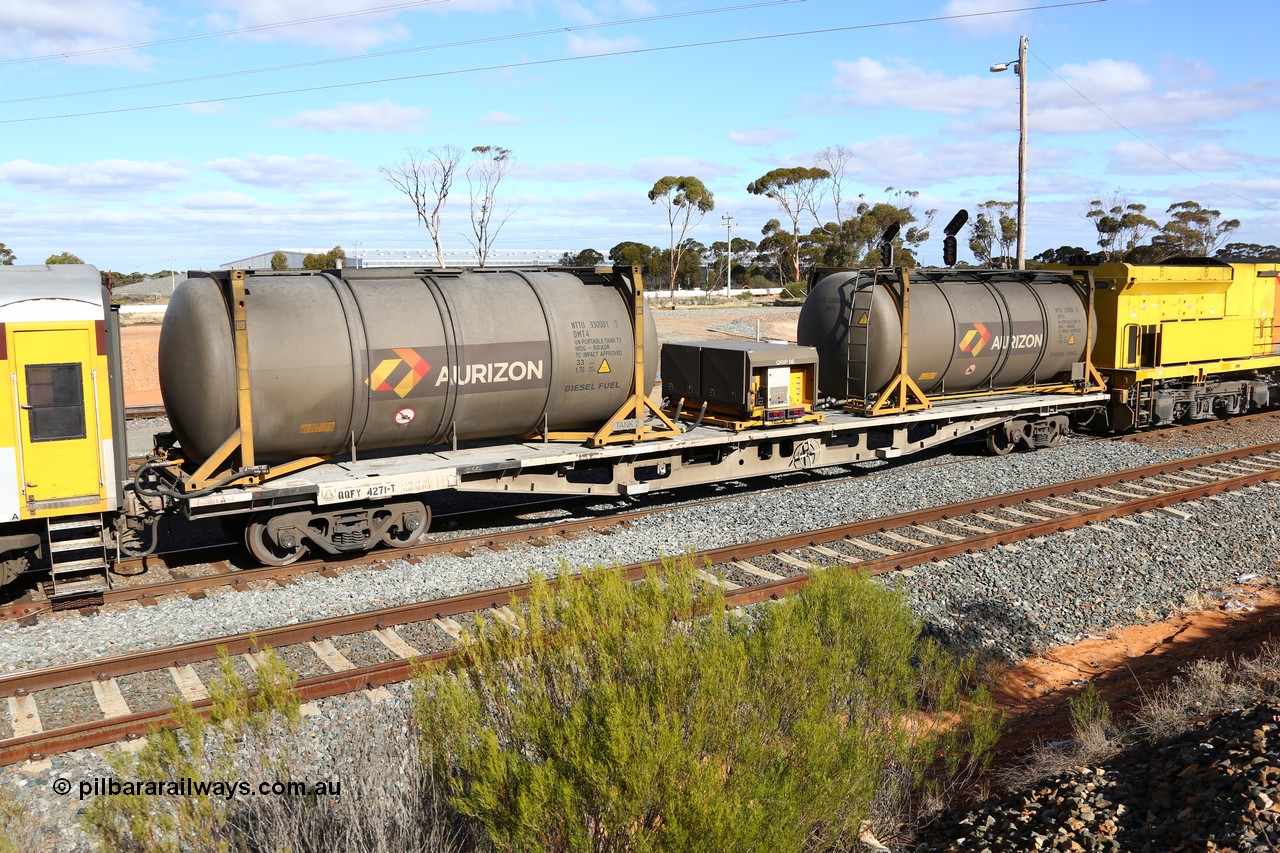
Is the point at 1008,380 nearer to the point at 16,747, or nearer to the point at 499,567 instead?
the point at 499,567

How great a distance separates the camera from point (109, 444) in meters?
9.68

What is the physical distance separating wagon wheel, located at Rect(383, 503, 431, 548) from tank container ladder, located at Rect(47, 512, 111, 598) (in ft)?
9.96

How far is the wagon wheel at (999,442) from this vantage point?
17656 millimetres

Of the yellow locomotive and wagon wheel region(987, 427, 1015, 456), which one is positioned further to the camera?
the yellow locomotive

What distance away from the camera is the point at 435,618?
9.33 meters

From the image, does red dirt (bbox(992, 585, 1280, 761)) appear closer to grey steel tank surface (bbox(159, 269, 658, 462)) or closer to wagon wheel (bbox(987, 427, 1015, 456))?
grey steel tank surface (bbox(159, 269, 658, 462))

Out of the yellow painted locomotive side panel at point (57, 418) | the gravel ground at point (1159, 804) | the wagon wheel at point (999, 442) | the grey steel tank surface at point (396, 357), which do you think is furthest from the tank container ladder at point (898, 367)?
the yellow painted locomotive side panel at point (57, 418)

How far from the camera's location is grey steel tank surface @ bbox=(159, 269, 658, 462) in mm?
10359

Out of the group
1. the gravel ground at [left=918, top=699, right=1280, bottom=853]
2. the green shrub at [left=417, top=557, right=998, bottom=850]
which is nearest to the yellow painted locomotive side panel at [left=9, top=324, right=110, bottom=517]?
the green shrub at [left=417, top=557, right=998, bottom=850]

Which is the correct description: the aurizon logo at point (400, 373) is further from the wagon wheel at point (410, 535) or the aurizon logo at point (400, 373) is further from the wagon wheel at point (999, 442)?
the wagon wheel at point (999, 442)

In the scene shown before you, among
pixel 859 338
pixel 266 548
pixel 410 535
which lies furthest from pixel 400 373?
pixel 859 338

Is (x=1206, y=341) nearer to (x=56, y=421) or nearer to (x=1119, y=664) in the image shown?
(x=1119, y=664)

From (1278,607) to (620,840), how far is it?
29.5 feet

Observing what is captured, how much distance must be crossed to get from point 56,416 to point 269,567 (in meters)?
2.70
